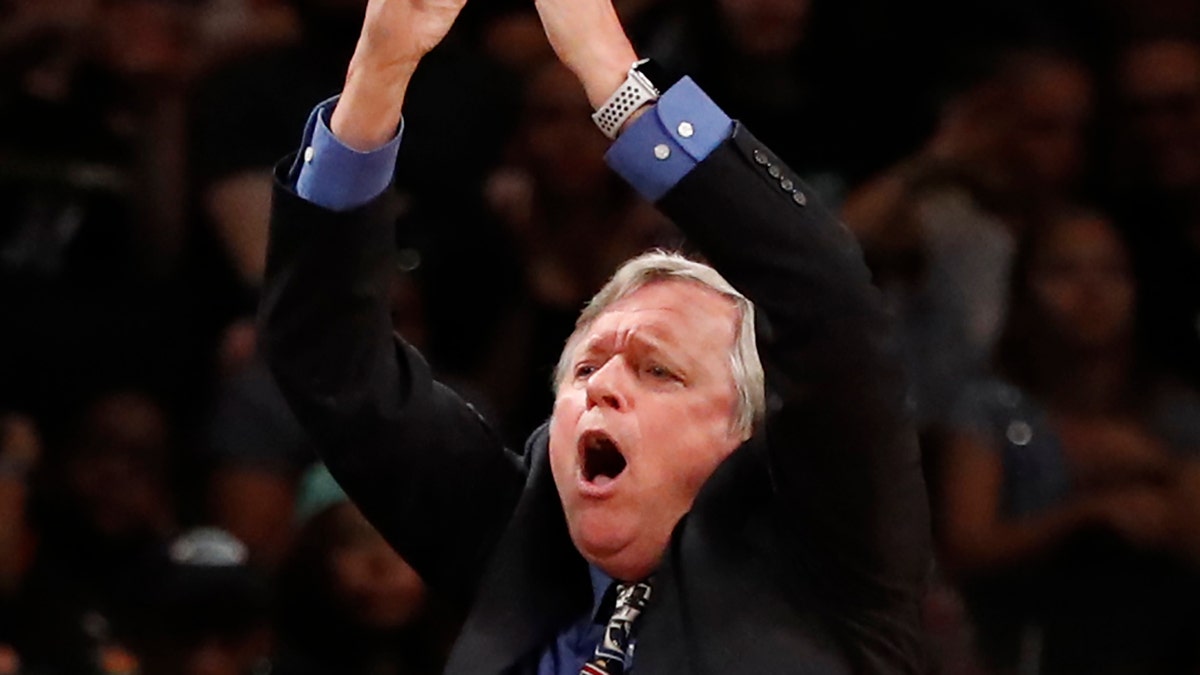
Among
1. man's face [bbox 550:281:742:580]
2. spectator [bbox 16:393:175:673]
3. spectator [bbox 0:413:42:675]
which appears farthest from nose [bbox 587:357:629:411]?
spectator [bbox 16:393:175:673]

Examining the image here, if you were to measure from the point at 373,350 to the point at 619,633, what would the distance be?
0.34 metres

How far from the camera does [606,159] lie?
6.57 feet

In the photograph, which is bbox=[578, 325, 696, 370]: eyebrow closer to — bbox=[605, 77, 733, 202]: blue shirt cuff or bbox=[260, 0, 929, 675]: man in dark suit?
bbox=[260, 0, 929, 675]: man in dark suit

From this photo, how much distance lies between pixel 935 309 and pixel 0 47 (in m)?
1.64

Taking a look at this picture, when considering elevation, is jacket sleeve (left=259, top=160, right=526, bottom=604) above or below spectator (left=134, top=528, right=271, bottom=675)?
above

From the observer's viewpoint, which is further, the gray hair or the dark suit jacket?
the gray hair

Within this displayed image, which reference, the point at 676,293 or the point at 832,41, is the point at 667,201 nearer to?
the point at 676,293

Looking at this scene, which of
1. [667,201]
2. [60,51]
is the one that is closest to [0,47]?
[60,51]

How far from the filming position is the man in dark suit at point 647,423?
195cm

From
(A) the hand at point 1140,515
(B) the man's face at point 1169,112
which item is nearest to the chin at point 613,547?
(A) the hand at point 1140,515

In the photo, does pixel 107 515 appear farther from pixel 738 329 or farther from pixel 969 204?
pixel 738 329

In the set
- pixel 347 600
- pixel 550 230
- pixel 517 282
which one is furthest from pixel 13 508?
pixel 550 230

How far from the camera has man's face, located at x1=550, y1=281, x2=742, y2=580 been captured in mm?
2131

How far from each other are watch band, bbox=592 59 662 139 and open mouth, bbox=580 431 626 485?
0.96ft
